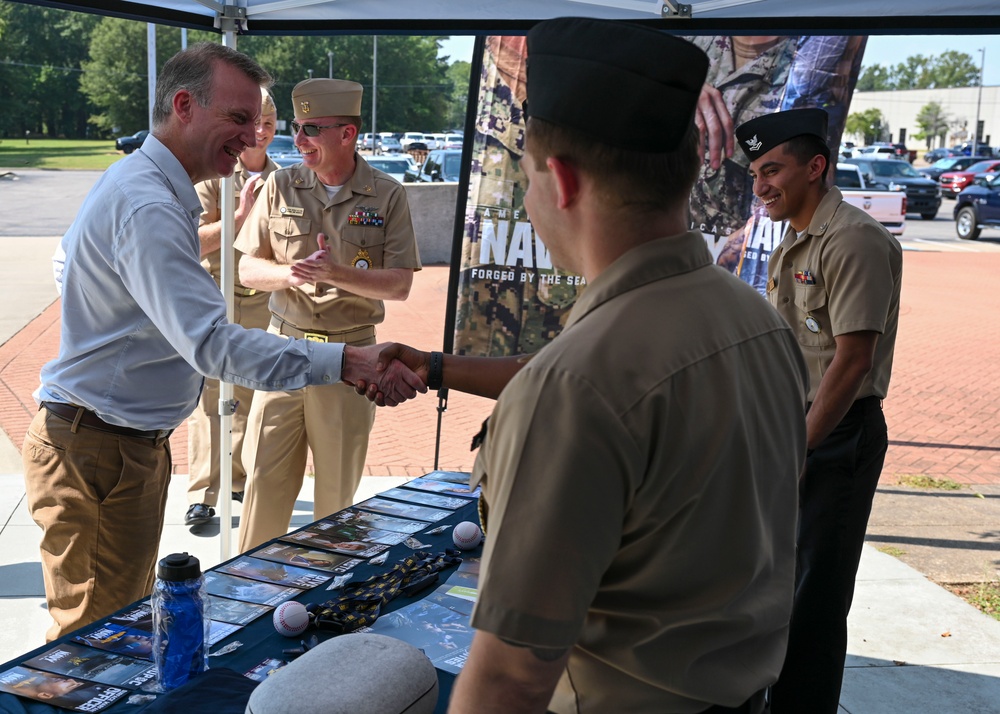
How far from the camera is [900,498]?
6102 mm

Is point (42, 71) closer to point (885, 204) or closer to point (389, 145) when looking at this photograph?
point (389, 145)

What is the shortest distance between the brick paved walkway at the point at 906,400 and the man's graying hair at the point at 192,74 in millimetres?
3815

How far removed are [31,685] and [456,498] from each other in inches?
59.5

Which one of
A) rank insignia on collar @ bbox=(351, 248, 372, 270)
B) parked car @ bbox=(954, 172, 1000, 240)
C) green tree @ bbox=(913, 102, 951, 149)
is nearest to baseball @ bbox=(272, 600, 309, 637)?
rank insignia on collar @ bbox=(351, 248, 372, 270)

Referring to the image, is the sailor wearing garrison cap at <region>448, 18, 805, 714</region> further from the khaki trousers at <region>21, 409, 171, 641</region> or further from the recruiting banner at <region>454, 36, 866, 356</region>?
the recruiting banner at <region>454, 36, 866, 356</region>

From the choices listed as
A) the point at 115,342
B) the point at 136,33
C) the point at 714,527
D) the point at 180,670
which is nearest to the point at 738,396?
the point at 714,527

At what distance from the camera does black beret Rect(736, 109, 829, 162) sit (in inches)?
121

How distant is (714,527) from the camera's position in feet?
Answer: 3.75

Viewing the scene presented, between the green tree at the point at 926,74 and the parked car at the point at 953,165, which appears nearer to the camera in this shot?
the parked car at the point at 953,165

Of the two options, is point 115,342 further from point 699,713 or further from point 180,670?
point 699,713

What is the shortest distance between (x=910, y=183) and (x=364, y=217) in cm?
2765

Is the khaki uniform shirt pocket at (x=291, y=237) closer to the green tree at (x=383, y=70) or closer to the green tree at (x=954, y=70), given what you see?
the green tree at (x=383, y=70)

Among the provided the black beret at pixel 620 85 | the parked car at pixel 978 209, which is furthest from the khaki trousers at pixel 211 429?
the parked car at pixel 978 209

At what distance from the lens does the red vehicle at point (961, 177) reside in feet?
109
